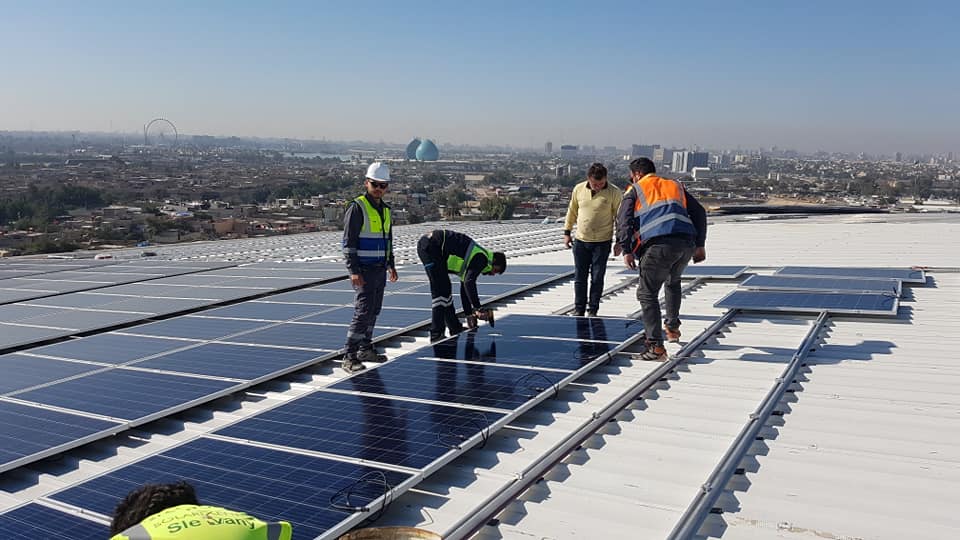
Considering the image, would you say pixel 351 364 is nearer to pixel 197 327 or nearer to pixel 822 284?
pixel 197 327

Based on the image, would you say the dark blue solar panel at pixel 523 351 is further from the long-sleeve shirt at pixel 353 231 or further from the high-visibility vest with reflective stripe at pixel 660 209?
the high-visibility vest with reflective stripe at pixel 660 209

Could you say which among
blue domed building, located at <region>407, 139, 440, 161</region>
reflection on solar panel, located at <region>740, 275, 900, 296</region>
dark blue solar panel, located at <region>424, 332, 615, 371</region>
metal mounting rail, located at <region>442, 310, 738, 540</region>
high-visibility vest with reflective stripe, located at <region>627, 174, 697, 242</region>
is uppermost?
blue domed building, located at <region>407, 139, 440, 161</region>

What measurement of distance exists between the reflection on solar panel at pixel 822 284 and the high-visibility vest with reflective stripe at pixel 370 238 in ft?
19.7

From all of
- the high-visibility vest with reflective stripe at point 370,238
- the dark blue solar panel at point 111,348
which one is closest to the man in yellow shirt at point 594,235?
the high-visibility vest with reflective stripe at point 370,238

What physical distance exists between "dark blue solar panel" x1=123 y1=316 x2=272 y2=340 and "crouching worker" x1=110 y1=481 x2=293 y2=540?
22.2 ft

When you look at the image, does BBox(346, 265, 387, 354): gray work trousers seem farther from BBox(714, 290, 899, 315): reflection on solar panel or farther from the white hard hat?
BBox(714, 290, 899, 315): reflection on solar panel

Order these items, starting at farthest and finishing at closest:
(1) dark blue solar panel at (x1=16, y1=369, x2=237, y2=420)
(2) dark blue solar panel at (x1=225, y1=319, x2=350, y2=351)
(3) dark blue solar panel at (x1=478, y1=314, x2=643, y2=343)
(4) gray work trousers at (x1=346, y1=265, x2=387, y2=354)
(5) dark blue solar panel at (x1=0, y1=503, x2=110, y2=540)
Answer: (2) dark blue solar panel at (x1=225, y1=319, x2=350, y2=351) → (3) dark blue solar panel at (x1=478, y1=314, x2=643, y2=343) → (4) gray work trousers at (x1=346, y1=265, x2=387, y2=354) → (1) dark blue solar panel at (x1=16, y1=369, x2=237, y2=420) → (5) dark blue solar panel at (x1=0, y1=503, x2=110, y2=540)

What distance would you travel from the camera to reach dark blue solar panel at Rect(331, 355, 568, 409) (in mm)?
6145

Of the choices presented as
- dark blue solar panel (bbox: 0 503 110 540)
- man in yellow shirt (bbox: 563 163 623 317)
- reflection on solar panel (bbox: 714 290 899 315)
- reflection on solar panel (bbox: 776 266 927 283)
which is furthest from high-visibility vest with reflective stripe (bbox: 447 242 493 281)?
reflection on solar panel (bbox: 776 266 927 283)

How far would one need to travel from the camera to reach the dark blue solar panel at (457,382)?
6.14 metres

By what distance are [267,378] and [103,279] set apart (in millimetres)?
11875

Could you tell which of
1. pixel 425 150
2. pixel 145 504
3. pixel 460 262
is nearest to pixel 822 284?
pixel 460 262

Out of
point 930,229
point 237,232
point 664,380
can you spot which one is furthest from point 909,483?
point 237,232

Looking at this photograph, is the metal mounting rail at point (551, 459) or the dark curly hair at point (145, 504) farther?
the metal mounting rail at point (551, 459)
